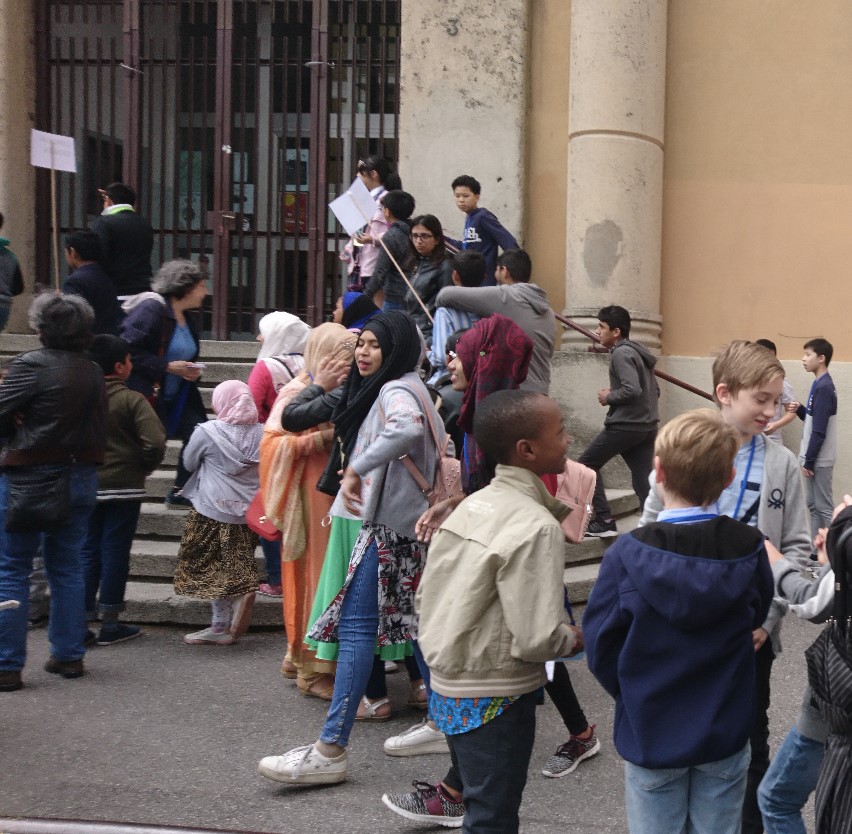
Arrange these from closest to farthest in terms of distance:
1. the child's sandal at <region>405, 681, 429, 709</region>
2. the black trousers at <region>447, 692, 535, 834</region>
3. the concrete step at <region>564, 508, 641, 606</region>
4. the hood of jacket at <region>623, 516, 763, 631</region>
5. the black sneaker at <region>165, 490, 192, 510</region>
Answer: the hood of jacket at <region>623, 516, 763, 631</region>, the black trousers at <region>447, 692, 535, 834</region>, the child's sandal at <region>405, 681, 429, 709</region>, the concrete step at <region>564, 508, 641, 606</region>, the black sneaker at <region>165, 490, 192, 510</region>

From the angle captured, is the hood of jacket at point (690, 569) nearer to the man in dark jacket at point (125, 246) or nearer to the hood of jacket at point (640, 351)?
the hood of jacket at point (640, 351)

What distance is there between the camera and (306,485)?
5.38 metres

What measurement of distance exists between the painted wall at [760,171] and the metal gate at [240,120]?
275 centimetres

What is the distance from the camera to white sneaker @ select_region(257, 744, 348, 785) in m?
4.24

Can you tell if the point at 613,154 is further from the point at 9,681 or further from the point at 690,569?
the point at 690,569

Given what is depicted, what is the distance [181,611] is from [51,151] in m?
3.65

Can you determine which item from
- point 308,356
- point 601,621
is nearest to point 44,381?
point 308,356

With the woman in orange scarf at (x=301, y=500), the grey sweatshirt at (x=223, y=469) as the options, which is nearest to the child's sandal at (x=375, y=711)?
the woman in orange scarf at (x=301, y=500)

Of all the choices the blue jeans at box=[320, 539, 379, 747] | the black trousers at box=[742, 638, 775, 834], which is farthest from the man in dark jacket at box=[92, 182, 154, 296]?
the black trousers at box=[742, 638, 775, 834]

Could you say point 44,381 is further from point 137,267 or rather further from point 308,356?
point 137,267

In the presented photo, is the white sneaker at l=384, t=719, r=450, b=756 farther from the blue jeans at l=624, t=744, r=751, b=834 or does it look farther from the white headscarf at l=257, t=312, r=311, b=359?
the white headscarf at l=257, t=312, r=311, b=359

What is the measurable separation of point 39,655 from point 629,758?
13.4 feet

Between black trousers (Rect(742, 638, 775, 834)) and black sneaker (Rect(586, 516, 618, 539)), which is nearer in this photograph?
black trousers (Rect(742, 638, 775, 834))

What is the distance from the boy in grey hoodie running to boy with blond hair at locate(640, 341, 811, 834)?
12.4 ft
